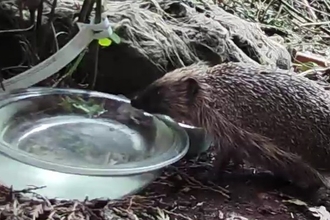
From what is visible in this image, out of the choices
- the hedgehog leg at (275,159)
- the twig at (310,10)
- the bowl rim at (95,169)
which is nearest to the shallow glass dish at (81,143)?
the bowl rim at (95,169)

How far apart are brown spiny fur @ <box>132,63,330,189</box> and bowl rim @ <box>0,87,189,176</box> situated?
0.32ft

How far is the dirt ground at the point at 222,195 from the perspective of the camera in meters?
1.59

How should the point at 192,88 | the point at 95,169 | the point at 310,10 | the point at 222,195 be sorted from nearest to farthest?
the point at 95,169 < the point at 222,195 < the point at 192,88 < the point at 310,10

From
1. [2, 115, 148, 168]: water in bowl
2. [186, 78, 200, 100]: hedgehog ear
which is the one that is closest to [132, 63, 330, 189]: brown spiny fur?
[186, 78, 200, 100]: hedgehog ear

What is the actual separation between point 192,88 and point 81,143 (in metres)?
0.31

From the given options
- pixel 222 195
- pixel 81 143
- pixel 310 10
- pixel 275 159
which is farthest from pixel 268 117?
pixel 310 10

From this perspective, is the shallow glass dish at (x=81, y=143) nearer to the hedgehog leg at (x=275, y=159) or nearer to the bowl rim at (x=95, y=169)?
the bowl rim at (x=95, y=169)

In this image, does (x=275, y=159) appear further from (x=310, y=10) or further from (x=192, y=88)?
(x=310, y=10)

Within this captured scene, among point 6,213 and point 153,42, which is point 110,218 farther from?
point 153,42

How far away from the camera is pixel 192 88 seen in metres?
1.81

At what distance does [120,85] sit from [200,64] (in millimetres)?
240

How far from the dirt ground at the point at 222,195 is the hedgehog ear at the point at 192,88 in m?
0.17

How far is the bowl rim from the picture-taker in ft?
4.80

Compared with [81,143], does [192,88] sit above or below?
above
